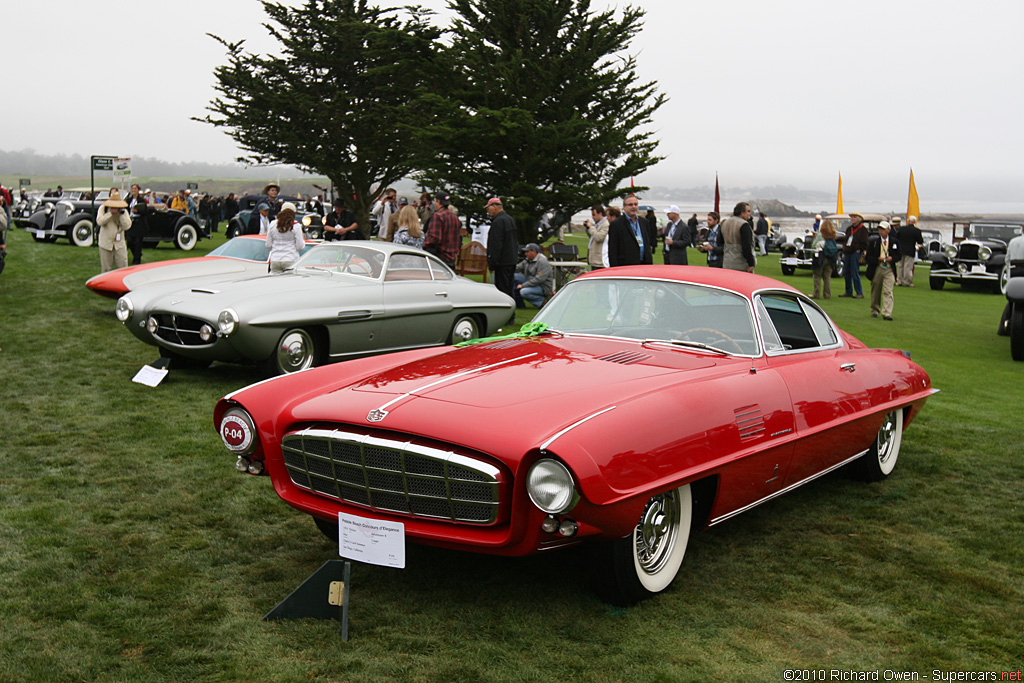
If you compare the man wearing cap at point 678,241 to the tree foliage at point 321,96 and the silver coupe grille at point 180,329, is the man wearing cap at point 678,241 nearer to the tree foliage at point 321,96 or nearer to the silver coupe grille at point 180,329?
the silver coupe grille at point 180,329

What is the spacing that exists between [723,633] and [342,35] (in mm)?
35728

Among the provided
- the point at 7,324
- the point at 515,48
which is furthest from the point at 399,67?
the point at 7,324

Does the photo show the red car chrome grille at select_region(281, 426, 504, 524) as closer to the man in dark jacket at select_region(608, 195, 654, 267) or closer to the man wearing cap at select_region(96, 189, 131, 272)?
the man in dark jacket at select_region(608, 195, 654, 267)

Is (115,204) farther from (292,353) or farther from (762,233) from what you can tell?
(762,233)

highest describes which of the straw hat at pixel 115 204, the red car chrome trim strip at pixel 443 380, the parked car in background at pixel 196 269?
the straw hat at pixel 115 204

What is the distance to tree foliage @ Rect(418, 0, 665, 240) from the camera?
1969 cm

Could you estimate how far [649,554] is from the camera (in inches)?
146

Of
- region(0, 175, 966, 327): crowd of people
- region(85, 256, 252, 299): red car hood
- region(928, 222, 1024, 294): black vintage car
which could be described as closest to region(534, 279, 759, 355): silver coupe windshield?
region(0, 175, 966, 327): crowd of people

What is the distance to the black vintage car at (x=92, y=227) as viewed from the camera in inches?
870

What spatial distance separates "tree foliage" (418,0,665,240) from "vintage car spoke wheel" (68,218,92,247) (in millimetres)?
9429

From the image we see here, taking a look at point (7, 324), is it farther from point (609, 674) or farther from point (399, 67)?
point (399, 67)

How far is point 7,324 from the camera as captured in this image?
10.7m

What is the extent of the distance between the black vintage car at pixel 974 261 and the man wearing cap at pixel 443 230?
14867 millimetres

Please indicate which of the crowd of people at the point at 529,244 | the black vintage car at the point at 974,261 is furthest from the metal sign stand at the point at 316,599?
the black vintage car at the point at 974,261
